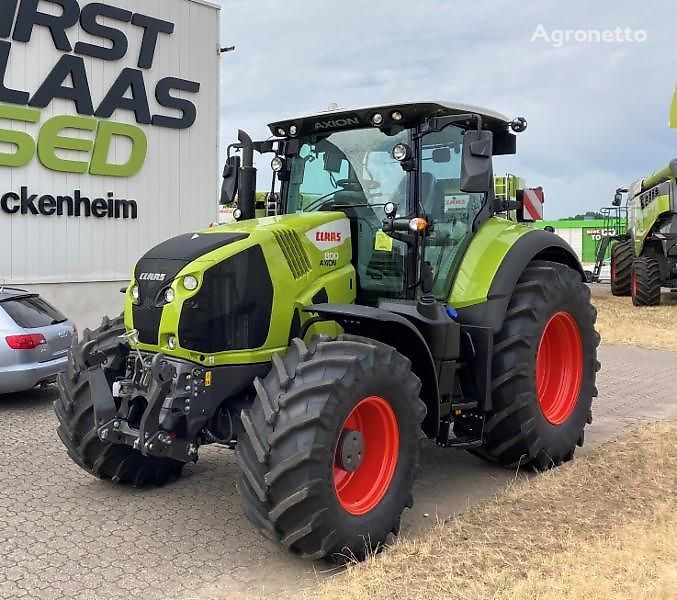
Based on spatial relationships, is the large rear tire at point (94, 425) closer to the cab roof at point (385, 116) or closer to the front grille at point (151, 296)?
the front grille at point (151, 296)

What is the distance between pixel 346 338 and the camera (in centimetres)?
407

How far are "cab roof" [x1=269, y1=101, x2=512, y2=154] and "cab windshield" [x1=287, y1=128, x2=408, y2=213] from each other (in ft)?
0.20

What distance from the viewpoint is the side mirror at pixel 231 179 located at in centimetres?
553

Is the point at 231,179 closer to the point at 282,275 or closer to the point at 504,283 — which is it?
the point at 282,275

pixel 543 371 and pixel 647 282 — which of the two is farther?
pixel 647 282

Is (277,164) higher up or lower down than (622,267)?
higher up

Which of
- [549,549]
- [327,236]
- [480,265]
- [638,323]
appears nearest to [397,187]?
[327,236]

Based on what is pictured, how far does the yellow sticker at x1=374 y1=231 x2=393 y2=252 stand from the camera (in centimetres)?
488

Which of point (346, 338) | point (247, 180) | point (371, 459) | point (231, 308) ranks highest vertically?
point (247, 180)

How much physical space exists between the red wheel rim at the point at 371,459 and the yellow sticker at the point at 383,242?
4.12ft

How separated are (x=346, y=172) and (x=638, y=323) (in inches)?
442

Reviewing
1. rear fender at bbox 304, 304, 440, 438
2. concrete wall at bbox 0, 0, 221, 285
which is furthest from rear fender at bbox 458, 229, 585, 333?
concrete wall at bbox 0, 0, 221, 285

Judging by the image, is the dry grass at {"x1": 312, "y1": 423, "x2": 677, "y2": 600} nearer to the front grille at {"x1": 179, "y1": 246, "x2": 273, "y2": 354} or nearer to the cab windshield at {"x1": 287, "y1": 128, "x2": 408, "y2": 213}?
the front grille at {"x1": 179, "y1": 246, "x2": 273, "y2": 354}

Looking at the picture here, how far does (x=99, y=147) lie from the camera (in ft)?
37.3
